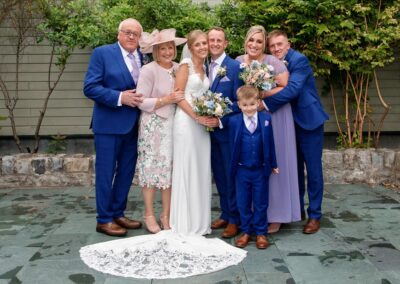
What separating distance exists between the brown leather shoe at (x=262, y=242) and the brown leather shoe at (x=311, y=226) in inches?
21.4

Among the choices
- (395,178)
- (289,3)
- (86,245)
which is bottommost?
(86,245)

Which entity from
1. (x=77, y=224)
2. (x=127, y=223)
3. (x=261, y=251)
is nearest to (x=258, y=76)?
(x=261, y=251)

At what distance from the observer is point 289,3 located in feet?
22.4

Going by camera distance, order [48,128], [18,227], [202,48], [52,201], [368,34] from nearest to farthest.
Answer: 1. [202,48]
2. [18,227]
3. [52,201]
4. [368,34]
5. [48,128]

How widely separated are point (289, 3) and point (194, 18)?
1.31 meters

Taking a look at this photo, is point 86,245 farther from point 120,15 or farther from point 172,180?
point 120,15

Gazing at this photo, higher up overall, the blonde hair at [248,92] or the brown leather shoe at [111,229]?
the blonde hair at [248,92]

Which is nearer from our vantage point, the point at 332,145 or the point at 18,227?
the point at 18,227

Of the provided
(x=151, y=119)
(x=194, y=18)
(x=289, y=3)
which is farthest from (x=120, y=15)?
(x=151, y=119)

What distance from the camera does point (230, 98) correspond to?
4719 mm

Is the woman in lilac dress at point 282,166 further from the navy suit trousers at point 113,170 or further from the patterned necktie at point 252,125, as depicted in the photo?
the navy suit trousers at point 113,170

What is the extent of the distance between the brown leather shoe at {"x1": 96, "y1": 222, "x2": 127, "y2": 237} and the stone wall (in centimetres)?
234

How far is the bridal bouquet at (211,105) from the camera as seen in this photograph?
443cm

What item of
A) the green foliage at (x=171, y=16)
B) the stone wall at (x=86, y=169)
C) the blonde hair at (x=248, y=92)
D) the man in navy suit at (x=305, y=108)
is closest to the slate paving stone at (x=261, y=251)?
the man in navy suit at (x=305, y=108)
